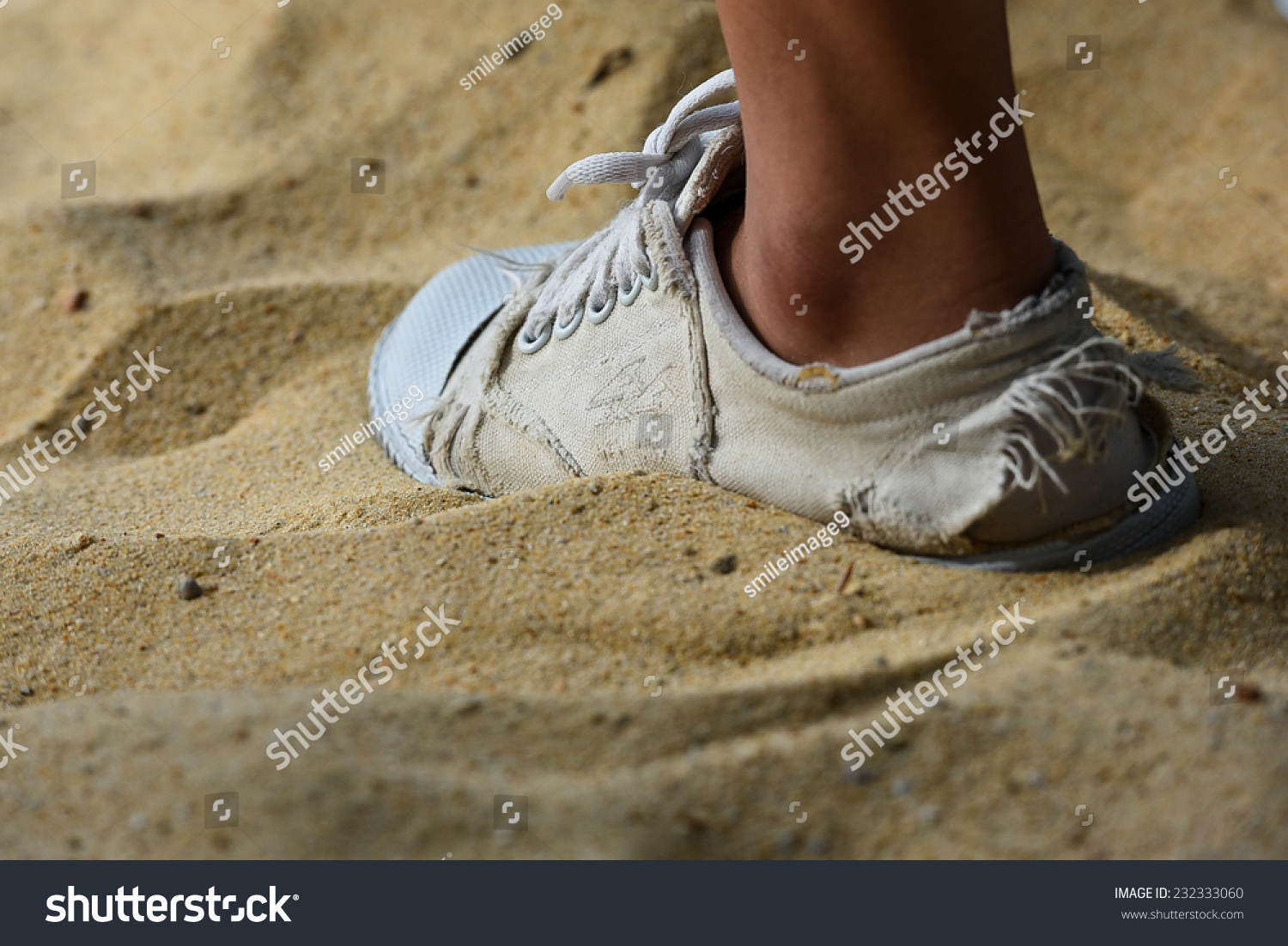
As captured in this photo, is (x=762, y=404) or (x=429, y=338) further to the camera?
(x=429, y=338)

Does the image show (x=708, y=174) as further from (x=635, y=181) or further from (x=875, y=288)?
(x=875, y=288)

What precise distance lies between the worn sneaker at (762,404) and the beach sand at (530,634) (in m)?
0.05

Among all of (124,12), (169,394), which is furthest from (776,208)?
(124,12)

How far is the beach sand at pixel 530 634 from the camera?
0.98 meters

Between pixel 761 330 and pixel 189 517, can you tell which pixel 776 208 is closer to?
pixel 761 330

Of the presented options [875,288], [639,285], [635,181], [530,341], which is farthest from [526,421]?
[875,288]

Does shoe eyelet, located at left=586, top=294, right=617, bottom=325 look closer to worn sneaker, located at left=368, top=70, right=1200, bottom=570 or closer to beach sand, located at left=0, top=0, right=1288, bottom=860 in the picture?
worn sneaker, located at left=368, top=70, right=1200, bottom=570

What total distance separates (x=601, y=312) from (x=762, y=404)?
A: 0.31 meters

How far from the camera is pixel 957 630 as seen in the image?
1173mm

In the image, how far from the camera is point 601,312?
58.9 inches

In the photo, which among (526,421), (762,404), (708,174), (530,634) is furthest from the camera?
(526,421)

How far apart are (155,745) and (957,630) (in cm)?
82

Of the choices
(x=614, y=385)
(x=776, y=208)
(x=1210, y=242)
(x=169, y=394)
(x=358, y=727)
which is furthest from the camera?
(x=1210, y=242)

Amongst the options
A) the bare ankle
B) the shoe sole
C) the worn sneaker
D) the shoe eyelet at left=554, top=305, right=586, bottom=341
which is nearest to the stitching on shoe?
the worn sneaker
